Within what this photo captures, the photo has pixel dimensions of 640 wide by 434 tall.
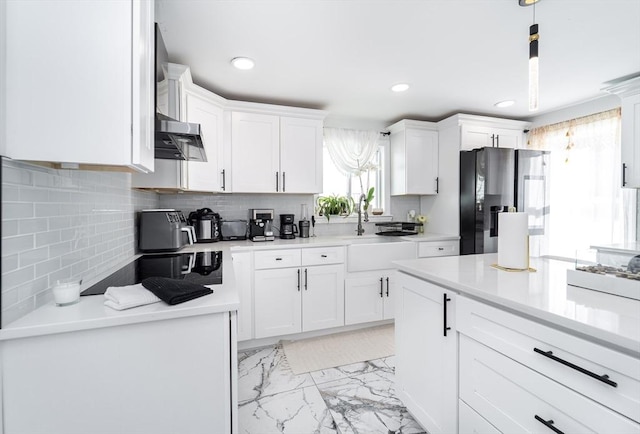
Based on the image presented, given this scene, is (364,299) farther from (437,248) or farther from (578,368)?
(578,368)

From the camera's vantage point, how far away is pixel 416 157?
3.59 m

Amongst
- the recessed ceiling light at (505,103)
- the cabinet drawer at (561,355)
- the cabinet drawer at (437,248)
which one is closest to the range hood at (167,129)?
the cabinet drawer at (561,355)

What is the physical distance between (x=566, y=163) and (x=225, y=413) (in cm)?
401

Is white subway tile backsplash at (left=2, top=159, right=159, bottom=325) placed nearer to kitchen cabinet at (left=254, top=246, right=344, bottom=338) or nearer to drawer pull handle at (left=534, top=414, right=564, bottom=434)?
kitchen cabinet at (left=254, top=246, right=344, bottom=338)

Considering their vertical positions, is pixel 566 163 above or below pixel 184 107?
below

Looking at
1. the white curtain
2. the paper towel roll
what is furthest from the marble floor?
the white curtain

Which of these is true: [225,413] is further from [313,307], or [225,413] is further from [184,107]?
[184,107]

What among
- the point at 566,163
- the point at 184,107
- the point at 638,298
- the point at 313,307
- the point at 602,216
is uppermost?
the point at 184,107

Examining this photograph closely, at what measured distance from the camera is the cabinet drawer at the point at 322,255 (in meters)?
2.77

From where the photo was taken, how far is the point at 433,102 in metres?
3.16

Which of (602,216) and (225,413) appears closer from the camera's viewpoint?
(225,413)

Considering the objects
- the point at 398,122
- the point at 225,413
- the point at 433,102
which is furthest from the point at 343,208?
the point at 225,413

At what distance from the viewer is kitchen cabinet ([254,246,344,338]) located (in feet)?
8.61

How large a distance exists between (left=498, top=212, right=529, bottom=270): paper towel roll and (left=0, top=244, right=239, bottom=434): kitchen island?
4.34 feet
